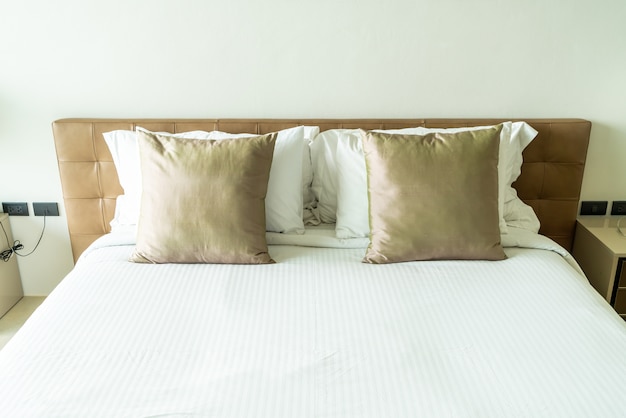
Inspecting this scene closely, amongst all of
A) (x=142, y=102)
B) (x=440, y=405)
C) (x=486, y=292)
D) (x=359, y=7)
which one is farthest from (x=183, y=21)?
(x=440, y=405)

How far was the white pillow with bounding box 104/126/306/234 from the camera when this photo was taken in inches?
79.0

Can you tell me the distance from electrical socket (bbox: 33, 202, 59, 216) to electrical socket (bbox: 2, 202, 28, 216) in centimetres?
5

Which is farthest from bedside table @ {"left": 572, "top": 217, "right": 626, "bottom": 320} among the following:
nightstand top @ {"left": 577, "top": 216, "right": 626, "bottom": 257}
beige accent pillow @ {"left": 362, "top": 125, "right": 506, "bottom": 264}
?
beige accent pillow @ {"left": 362, "top": 125, "right": 506, "bottom": 264}

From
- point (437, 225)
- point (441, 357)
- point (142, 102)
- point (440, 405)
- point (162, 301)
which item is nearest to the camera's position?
point (440, 405)

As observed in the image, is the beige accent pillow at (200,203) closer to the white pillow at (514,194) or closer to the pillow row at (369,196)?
the pillow row at (369,196)

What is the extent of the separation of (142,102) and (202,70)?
317mm

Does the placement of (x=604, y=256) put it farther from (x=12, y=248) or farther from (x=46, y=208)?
(x=12, y=248)

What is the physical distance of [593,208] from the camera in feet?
7.97

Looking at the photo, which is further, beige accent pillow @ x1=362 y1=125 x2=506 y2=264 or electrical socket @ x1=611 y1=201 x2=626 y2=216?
electrical socket @ x1=611 y1=201 x2=626 y2=216

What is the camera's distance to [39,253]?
253cm

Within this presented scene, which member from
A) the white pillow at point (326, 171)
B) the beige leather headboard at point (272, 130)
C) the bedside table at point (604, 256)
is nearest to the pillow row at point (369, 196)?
the white pillow at point (326, 171)

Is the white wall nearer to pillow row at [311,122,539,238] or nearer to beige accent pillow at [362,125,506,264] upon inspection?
pillow row at [311,122,539,238]

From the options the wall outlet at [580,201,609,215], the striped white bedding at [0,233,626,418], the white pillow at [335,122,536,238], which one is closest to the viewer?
the striped white bedding at [0,233,626,418]

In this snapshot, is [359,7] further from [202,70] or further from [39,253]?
[39,253]
